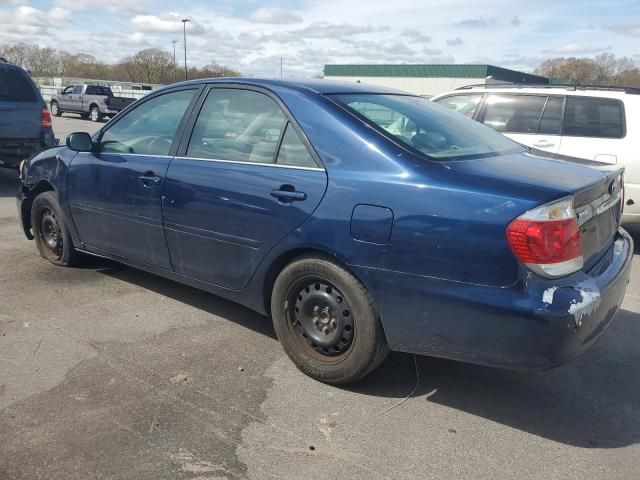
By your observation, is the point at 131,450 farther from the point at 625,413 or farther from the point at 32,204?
the point at 32,204

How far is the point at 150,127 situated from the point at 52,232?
1678 millimetres

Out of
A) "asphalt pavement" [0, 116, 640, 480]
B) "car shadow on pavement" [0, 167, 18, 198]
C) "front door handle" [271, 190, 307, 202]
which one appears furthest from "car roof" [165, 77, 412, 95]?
"car shadow on pavement" [0, 167, 18, 198]

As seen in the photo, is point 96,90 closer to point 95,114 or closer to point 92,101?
point 92,101

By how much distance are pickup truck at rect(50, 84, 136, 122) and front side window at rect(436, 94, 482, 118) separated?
69.9 ft

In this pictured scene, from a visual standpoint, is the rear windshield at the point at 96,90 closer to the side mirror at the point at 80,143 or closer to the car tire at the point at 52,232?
the car tire at the point at 52,232

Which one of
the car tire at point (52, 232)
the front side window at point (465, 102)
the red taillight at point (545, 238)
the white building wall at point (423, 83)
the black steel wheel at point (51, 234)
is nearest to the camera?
the red taillight at point (545, 238)

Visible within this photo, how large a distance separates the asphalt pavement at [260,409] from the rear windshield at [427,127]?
1.34 m

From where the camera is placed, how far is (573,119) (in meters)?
6.64

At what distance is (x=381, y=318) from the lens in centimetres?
296

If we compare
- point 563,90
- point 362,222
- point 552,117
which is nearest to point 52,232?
point 362,222

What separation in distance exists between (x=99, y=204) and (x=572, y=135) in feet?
17.0

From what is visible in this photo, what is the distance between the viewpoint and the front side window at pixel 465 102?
7203mm

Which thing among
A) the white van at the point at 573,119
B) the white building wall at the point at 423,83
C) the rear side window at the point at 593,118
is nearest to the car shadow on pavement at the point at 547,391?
the white van at the point at 573,119

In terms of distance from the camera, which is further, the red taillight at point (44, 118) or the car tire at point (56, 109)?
the car tire at point (56, 109)
